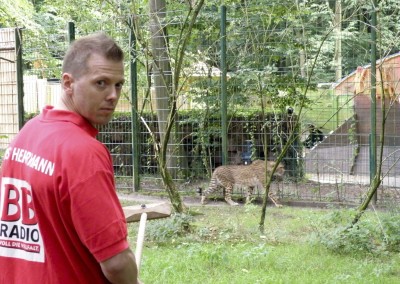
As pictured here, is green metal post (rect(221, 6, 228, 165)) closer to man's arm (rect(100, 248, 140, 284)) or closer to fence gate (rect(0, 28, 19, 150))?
fence gate (rect(0, 28, 19, 150))

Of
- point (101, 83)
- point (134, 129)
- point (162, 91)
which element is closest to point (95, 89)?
point (101, 83)

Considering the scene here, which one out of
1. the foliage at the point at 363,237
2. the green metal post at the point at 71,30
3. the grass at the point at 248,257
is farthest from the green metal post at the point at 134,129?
the foliage at the point at 363,237

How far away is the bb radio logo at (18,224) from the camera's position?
108 inches

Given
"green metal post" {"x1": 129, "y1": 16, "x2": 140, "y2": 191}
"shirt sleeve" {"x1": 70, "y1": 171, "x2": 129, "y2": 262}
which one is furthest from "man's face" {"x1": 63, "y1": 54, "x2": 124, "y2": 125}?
"green metal post" {"x1": 129, "y1": 16, "x2": 140, "y2": 191}

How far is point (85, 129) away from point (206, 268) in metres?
4.23

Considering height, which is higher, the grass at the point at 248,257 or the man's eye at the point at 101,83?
the man's eye at the point at 101,83

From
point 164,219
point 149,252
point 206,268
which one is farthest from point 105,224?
point 164,219

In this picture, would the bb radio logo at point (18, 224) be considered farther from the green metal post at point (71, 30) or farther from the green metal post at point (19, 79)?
the green metal post at point (19, 79)

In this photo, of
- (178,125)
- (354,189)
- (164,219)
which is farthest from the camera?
(178,125)

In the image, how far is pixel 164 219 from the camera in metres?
8.91

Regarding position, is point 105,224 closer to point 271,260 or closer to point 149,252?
point 271,260

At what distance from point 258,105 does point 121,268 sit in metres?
9.57

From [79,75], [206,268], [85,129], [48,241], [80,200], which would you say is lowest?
[206,268]

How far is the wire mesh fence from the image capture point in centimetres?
1128
